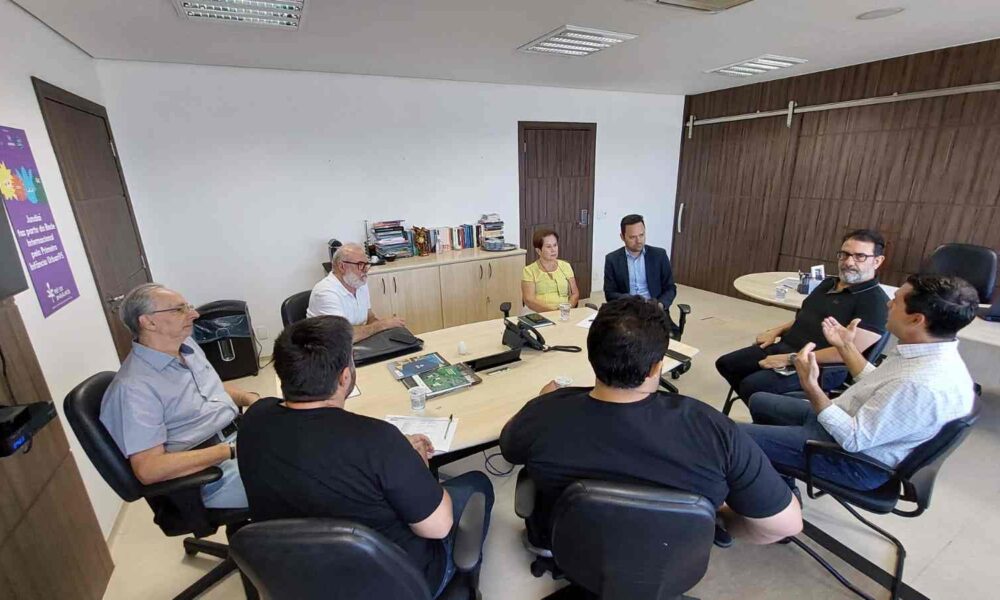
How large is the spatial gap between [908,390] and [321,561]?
1.85 metres

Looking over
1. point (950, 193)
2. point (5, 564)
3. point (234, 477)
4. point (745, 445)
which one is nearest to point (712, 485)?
point (745, 445)

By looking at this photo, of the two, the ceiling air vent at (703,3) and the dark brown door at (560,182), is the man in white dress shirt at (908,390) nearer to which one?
the ceiling air vent at (703,3)

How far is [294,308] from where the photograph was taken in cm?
258

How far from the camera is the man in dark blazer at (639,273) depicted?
3400mm

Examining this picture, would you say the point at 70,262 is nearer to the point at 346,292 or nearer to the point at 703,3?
the point at 346,292

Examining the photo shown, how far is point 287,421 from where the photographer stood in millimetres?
1062

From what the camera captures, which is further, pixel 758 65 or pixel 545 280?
pixel 758 65

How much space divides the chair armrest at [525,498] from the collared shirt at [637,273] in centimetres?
234

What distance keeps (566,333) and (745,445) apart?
Result: 1424mm

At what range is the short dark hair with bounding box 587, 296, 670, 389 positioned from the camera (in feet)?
3.65

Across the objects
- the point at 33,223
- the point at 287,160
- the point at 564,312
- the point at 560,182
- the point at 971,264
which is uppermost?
the point at 287,160

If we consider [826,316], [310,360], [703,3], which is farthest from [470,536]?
[703,3]

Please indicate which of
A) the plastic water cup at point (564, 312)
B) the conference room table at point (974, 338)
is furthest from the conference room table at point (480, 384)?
the conference room table at point (974, 338)

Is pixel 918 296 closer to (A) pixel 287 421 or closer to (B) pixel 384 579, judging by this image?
(B) pixel 384 579
